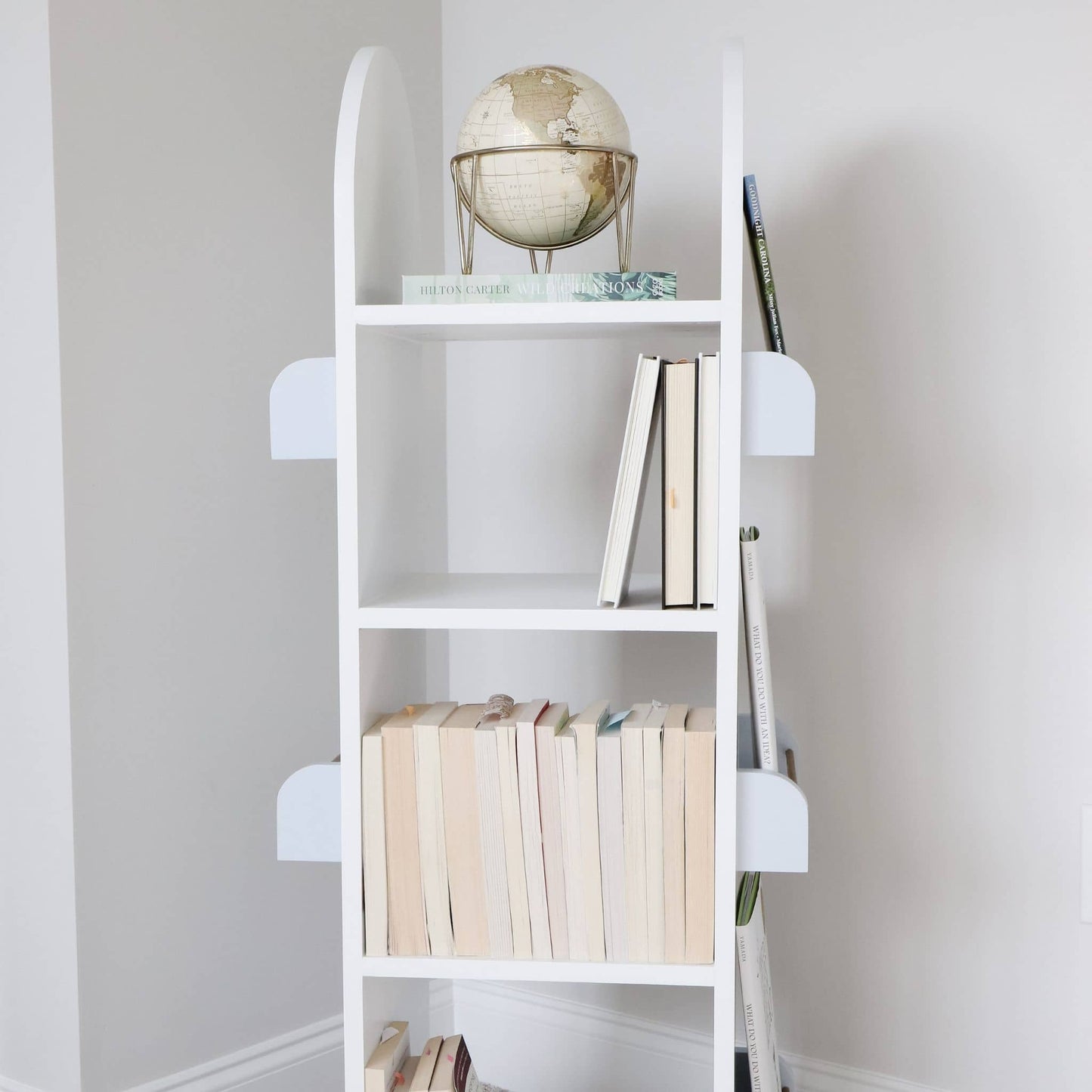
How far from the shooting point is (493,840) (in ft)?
4.07

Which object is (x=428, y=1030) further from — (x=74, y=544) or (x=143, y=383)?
(x=143, y=383)

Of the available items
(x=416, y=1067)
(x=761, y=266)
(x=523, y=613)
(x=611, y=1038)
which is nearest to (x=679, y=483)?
(x=523, y=613)

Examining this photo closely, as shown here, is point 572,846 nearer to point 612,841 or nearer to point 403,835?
point 612,841

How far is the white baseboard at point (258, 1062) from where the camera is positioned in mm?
1712

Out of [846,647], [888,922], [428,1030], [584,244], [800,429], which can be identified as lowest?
[428,1030]

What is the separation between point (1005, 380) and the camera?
1601mm

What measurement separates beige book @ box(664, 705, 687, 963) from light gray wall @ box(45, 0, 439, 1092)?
801mm

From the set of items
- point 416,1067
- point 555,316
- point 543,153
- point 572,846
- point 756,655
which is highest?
point 543,153

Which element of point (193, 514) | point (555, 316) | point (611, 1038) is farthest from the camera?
point (611, 1038)

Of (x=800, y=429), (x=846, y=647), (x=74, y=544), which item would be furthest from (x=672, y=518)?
(x=74, y=544)

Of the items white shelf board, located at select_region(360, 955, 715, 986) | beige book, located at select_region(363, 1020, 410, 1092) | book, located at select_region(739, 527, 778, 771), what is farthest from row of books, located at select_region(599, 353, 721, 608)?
beige book, located at select_region(363, 1020, 410, 1092)

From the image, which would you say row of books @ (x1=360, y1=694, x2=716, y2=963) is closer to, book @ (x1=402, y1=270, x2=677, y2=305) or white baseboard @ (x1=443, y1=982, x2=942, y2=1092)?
book @ (x1=402, y1=270, x2=677, y2=305)

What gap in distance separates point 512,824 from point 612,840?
103 mm

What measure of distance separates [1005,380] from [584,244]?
0.71 meters
